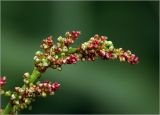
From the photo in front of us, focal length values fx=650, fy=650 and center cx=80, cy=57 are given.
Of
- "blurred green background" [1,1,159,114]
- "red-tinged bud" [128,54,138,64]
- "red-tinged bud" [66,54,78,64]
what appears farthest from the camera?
"blurred green background" [1,1,159,114]

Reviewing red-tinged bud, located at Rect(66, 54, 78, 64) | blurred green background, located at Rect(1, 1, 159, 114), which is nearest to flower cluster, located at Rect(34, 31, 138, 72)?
red-tinged bud, located at Rect(66, 54, 78, 64)

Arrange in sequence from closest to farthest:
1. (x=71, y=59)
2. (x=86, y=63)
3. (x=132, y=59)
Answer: (x=71, y=59), (x=132, y=59), (x=86, y=63)

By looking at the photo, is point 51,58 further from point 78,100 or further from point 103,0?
point 103,0

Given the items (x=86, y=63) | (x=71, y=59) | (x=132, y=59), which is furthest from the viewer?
(x=86, y=63)

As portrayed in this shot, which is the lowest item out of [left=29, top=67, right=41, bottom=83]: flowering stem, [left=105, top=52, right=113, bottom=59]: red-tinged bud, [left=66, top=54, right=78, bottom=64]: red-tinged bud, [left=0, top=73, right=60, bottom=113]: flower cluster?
[left=0, top=73, right=60, bottom=113]: flower cluster

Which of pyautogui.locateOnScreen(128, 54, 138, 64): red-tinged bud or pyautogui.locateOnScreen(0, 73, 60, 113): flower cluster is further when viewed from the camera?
pyautogui.locateOnScreen(128, 54, 138, 64): red-tinged bud

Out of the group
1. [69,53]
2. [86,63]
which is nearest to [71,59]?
[69,53]

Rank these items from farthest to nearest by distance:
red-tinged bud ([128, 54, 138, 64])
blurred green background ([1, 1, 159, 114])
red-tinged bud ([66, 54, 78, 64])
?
blurred green background ([1, 1, 159, 114]) < red-tinged bud ([128, 54, 138, 64]) < red-tinged bud ([66, 54, 78, 64])

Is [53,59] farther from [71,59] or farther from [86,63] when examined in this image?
[86,63]

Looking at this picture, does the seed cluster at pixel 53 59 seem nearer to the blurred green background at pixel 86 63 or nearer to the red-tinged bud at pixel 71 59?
the red-tinged bud at pixel 71 59

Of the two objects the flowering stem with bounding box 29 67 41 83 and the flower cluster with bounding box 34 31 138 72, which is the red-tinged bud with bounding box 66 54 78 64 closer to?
the flower cluster with bounding box 34 31 138 72
